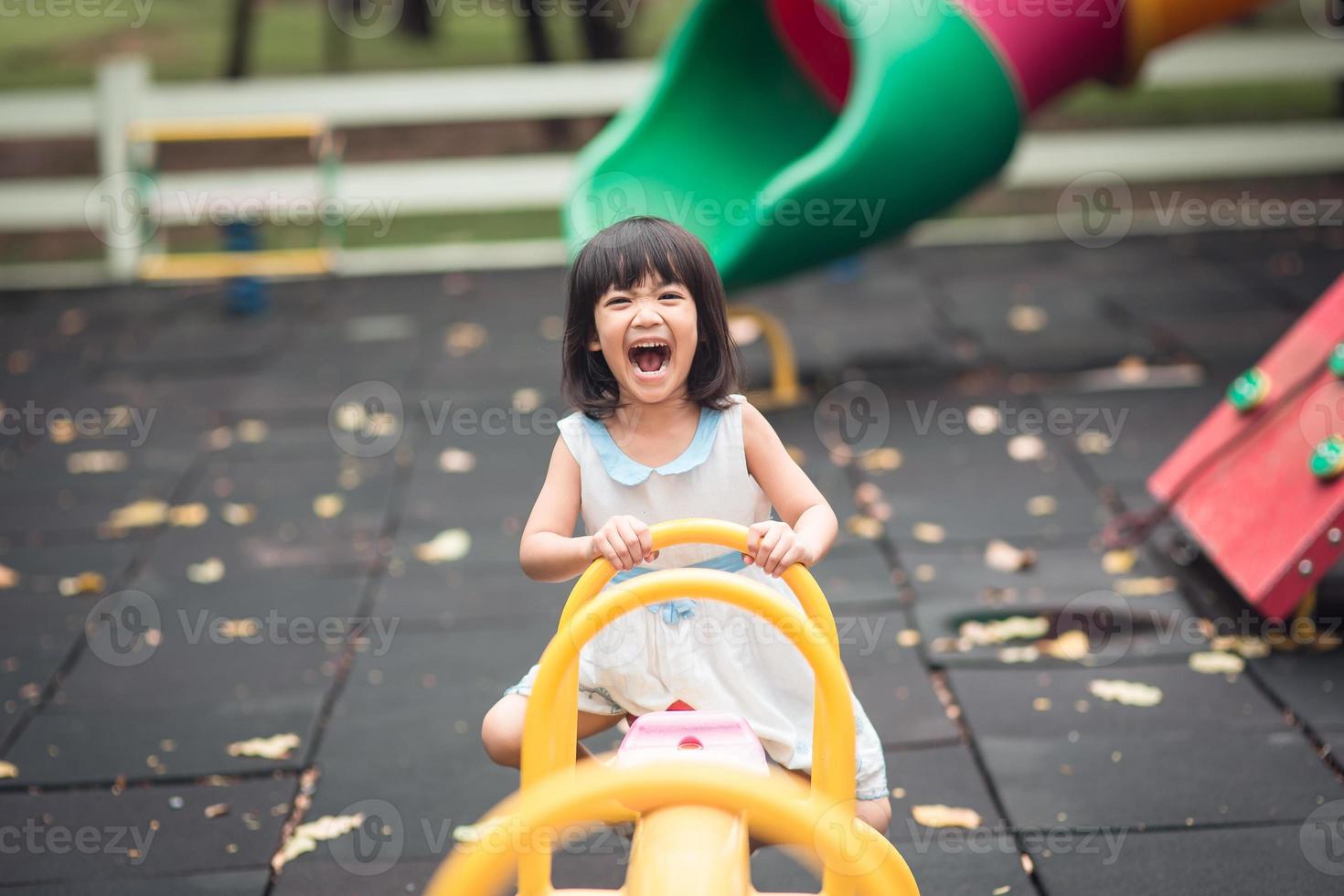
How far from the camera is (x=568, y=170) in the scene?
7.87 meters

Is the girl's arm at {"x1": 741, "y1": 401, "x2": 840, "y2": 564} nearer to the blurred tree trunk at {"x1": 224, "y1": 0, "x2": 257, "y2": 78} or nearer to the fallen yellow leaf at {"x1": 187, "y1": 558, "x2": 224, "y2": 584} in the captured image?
the fallen yellow leaf at {"x1": 187, "y1": 558, "x2": 224, "y2": 584}

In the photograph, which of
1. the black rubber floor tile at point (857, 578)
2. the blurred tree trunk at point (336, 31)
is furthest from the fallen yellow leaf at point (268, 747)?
the blurred tree trunk at point (336, 31)

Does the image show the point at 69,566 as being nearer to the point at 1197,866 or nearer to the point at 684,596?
the point at 684,596

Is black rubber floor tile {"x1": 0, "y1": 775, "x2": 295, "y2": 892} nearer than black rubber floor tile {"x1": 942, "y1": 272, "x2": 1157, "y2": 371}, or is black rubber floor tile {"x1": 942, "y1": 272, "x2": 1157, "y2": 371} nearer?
black rubber floor tile {"x1": 0, "y1": 775, "x2": 295, "y2": 892}

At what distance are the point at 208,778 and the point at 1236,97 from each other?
1047cm

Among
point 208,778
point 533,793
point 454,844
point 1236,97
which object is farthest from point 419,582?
point 1236,97

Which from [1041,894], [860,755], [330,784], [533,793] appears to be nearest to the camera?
[533,793]

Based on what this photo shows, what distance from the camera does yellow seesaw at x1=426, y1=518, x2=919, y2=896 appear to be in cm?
155

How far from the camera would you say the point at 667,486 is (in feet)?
7.30

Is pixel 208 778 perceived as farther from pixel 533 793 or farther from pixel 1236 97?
pixel 1236 97

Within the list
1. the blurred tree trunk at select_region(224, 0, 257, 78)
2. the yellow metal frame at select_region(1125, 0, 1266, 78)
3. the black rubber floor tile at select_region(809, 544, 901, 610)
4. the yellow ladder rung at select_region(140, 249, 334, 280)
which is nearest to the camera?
the black rubber floor tile at select_region(809, 544, 901, 610)

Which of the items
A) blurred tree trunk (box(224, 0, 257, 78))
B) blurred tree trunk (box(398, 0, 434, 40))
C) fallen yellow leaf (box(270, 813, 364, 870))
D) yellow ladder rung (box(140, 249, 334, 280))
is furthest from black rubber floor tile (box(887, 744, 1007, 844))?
blurred tree trunk (box(398, 0, 434, 40))

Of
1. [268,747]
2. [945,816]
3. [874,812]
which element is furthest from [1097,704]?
[268,747]

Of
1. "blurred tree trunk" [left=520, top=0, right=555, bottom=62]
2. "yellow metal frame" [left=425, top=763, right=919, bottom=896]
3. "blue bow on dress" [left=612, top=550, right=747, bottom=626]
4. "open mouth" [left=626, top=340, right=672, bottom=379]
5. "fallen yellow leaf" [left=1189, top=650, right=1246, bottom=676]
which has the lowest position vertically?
"yellow metal frame" [left=425, top=763, right=919, bottom=896]
